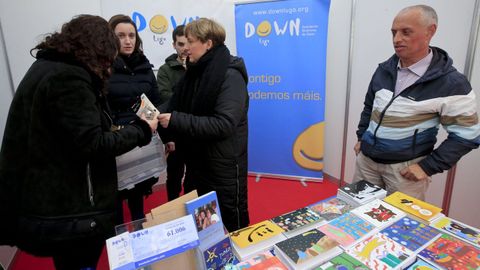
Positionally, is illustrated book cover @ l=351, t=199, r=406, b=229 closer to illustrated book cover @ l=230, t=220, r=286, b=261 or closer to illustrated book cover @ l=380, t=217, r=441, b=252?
illustrated book cover @ l=380, t=217, r=441, b=252

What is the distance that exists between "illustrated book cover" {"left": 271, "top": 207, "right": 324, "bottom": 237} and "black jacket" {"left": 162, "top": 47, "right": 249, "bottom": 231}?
46 cm

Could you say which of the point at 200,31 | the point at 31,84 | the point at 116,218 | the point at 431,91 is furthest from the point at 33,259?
the point at 431,91

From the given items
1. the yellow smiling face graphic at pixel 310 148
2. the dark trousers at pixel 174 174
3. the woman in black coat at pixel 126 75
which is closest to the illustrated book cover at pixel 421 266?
the woman in black coat at pixel 126 75

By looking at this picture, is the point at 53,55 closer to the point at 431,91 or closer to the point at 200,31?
the point at 200,31

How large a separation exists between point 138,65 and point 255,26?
1.55 m

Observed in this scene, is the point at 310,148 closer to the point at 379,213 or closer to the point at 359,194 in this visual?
the point at 359,194

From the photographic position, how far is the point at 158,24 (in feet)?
9.57

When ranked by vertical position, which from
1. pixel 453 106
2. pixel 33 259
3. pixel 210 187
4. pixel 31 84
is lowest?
pixel 33 259

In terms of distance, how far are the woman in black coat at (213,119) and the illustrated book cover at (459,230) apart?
0.93 metres

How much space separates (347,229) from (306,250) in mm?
240

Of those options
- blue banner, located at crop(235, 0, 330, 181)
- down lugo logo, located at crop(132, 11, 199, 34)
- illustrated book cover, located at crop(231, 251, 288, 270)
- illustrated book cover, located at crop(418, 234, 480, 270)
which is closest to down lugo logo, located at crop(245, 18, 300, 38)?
blue banner, located at crop(235, 0, 330, 181)

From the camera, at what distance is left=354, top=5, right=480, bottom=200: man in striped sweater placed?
1419mm

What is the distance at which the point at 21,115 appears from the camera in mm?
1020

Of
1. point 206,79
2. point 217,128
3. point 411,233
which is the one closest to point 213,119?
point 217,128
